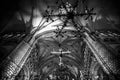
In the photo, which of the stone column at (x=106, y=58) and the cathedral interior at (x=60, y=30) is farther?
the cathedral interior at (x=60, y=30)

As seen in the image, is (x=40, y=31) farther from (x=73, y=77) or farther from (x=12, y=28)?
(x=73, y=77)

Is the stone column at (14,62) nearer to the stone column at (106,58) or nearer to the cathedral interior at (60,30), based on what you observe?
the cathedral interior at (60,30)

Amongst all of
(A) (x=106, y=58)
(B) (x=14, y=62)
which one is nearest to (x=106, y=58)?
(A) (x=106, y=58)

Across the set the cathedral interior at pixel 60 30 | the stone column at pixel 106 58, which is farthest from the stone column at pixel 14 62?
the stone column at pixel 106 58

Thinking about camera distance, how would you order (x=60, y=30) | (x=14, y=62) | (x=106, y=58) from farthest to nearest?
(x=60, y=30) → (x=14, y=62) → (x=106, y=58)

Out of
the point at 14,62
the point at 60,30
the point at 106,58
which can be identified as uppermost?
the point at 60,30

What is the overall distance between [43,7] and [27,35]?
3.04 metres

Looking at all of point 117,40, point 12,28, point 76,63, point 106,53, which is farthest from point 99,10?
point 76,63

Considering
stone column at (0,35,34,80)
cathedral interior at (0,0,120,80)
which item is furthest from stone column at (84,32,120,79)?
stone column at (0,35,34,80)

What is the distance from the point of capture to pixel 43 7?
9.55 meters

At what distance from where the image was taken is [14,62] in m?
6.42

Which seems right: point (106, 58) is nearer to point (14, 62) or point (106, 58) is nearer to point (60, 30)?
point (60, 30)

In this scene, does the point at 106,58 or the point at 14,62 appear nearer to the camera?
the point at 106,58

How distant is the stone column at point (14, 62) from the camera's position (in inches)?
228
